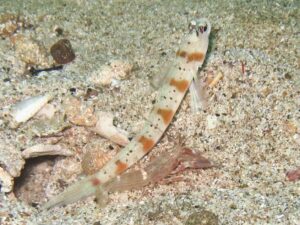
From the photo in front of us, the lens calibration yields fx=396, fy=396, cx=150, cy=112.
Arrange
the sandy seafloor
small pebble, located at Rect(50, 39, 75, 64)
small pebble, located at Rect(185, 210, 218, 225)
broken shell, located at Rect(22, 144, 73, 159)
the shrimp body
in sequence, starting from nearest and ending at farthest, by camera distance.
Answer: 1. small pebble, located at Rect(185, 210, 218, 225)
2. the sandy seafloor
3. the shrimp body
4. broken shell, located at Rect(22, 144, 73, 159)
5. small pebble, located at Rect(50, 39, 75, 64)

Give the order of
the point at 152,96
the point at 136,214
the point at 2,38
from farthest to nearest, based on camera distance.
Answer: the point at 2,38 → the point at 152,96 → the point at 136,214

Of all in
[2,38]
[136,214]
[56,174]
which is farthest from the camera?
[2,38]

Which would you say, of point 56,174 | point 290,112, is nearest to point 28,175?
point 56,174

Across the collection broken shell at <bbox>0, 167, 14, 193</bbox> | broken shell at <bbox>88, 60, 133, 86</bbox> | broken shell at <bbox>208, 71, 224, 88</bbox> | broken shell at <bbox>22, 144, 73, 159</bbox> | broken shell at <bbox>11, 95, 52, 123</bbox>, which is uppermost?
broken shell at <bbox>208, 71, 224, 88</bbox>

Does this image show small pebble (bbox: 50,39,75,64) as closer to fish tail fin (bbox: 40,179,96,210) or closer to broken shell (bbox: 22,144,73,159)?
broken shell (bbox: 22,144,73,159)

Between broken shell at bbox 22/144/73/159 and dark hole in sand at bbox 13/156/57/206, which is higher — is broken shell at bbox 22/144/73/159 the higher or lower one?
the higher one

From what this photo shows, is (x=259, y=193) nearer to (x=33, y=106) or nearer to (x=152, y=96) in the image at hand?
(x=152, y=96)

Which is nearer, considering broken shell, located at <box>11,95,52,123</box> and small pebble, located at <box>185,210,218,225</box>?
small pebble, located at <box>185,210,218,225</box>

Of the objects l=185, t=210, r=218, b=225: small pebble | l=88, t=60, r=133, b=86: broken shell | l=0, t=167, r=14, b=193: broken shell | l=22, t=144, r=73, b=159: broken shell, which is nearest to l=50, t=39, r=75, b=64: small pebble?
l=88, t=60, r=133, b=86: broken shell

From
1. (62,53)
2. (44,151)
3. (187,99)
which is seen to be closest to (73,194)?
(44,151)
